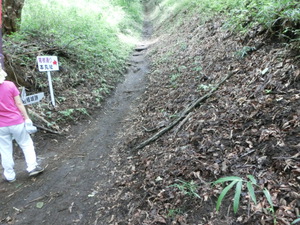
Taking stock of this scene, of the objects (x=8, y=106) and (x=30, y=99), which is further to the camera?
(x=30, y=99)

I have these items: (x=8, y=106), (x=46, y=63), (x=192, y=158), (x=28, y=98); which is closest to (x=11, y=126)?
(x=8, y=106)

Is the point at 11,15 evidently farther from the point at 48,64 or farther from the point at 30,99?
the point at 30,99

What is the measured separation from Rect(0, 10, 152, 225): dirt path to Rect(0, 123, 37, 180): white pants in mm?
276

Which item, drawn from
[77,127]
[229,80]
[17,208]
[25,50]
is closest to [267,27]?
[229,80]

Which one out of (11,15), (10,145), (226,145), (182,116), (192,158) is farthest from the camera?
(11,15)

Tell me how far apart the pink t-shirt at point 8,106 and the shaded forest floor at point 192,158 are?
4.16ft

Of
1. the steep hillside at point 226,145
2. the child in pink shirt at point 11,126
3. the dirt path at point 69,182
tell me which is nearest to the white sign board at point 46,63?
the dirt path at point 69,182

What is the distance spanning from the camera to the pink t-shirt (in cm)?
394

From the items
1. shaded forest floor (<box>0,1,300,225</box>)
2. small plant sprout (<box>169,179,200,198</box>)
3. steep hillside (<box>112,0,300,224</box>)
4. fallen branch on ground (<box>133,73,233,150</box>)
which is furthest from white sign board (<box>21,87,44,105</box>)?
small plant sprout (<box>169,179,200,198</box>)

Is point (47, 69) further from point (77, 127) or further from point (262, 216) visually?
point (262, 216)

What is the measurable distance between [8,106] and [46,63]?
2951 mm

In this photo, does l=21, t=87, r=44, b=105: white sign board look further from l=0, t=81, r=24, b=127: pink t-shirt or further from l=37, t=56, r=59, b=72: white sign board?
l=37, t=56, r=59, b=72: white sign board

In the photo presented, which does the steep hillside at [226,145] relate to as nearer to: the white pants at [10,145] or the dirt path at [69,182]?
the dirt path at [69,182]

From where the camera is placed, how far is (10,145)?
4207 millimetres
